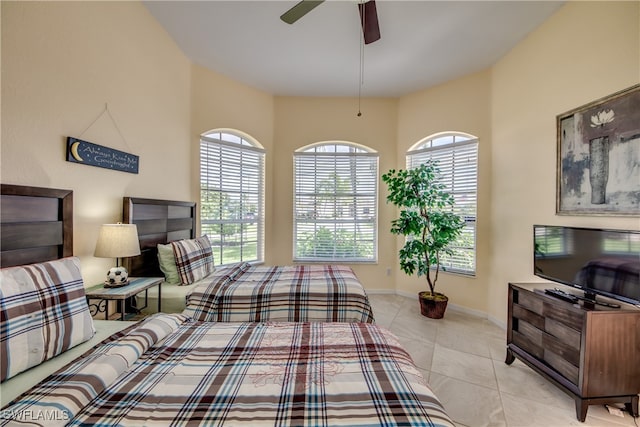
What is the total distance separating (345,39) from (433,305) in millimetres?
3251

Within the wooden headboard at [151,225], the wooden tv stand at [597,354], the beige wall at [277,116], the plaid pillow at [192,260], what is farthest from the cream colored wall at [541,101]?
the wooden headboard at [151,225]

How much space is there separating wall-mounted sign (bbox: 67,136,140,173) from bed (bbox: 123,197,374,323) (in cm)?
31

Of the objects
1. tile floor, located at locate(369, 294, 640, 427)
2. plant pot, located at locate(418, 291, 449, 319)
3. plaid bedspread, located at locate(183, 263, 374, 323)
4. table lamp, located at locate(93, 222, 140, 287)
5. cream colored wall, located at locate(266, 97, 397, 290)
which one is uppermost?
cream colored wall, located at locate(266, 97, 397, 290)

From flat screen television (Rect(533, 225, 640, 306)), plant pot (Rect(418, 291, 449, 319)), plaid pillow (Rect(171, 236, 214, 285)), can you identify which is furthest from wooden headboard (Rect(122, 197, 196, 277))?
flat screen television (Rect(533, 225, 640, 306))

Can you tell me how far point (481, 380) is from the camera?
6.87 feet

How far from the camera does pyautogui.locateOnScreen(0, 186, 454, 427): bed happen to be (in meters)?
0.83

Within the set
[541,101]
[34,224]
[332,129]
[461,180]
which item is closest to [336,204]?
[332,129]

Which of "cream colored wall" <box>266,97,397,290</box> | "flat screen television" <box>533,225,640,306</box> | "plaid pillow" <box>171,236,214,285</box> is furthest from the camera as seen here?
"cream colored wall" <box>266,97,397,290</box>

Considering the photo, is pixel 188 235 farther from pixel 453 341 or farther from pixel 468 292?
pixel 468 292

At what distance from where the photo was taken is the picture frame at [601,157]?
5.82ft

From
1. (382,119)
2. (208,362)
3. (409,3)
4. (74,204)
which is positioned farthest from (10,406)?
(382,119)

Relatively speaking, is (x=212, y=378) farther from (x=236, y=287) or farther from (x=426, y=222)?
(x=426, y=222)

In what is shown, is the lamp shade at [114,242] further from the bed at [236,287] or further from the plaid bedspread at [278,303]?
the plaid bedspread at [278,303]

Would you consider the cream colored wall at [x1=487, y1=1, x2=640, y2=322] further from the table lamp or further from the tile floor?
the table lamp
